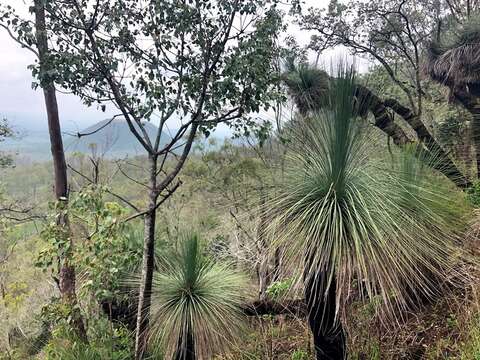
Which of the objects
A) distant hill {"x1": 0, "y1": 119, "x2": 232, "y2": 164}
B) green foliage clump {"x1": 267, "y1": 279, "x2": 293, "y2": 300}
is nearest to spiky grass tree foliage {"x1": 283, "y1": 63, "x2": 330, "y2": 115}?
distant hill {"x1": 0, "y1": 119, "x2": 232, "y2": 164}

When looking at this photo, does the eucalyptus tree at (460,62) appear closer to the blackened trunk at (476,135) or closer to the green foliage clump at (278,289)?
the blackened trunk at (476,135)

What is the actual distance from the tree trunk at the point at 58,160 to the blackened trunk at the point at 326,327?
5.81 feet

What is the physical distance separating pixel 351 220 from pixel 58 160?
3537 millimetres

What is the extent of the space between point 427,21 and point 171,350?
9593 mm

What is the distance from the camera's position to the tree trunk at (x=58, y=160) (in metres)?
2.76

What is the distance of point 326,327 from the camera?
261 centimetres

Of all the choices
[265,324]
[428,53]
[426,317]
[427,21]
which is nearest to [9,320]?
[265,324]

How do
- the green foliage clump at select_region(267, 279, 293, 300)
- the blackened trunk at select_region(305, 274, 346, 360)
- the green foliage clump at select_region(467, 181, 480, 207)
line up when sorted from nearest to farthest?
the blackened trunk at select_region(305, 274, 346, 360)
the green foliage clump at select_region(267, 279, 293, 300)
the green foliage clump at select_region(467, 181, 480, 207)

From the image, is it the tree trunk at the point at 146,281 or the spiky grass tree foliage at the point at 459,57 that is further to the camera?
the spiky grass tree foliage at the point at 459,57

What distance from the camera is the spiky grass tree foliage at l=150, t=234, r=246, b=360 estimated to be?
2.84 metres

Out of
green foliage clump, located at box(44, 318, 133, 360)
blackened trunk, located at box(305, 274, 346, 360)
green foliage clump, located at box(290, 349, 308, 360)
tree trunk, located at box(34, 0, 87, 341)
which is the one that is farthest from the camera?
green foliage clump, located at box(290, 349, 308, 360)

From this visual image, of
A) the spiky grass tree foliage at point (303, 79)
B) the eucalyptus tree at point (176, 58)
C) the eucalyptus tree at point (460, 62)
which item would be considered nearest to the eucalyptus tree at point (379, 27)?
the eucalyptus tree at point (460, 62)

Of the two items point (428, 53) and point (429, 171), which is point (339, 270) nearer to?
point (429, 171)

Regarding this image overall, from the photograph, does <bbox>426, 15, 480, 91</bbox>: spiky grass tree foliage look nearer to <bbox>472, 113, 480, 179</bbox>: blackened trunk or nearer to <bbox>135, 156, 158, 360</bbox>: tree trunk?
<bbox>472, 113, 480, 179</bbox>: blackened trunk
